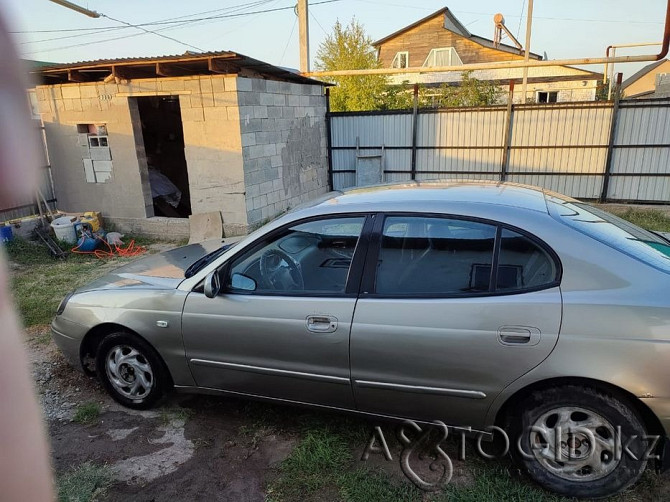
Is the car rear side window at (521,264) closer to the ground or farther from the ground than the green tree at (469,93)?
closer to the ground

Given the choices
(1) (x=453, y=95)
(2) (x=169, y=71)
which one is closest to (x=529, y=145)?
(2) (x=169, y=71)

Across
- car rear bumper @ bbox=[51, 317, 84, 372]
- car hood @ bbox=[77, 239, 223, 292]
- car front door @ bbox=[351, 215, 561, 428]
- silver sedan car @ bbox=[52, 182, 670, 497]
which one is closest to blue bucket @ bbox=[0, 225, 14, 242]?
car rear bumper @ bbox=[51, 317, 84, 372]

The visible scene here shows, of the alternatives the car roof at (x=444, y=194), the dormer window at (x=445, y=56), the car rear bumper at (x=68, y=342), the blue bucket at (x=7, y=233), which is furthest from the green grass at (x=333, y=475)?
the dormer window at (x=445, y=56)

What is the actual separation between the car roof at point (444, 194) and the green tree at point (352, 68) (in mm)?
18524

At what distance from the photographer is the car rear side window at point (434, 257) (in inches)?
101

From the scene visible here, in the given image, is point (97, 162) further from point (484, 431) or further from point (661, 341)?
point (661, 341)

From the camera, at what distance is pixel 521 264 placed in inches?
98.2

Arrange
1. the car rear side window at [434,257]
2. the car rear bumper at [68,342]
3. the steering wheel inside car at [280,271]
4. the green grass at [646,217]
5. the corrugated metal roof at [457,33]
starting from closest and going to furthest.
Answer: the car rear side window at [434,257] → the steering wheel inside car at [280,271] → the car rear bumper at [68,342] → the green grass at [646,217] → the corrugated metal roof at [457,33]

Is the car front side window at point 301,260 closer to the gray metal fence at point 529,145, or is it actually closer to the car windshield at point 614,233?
the car windshield at point 614,233

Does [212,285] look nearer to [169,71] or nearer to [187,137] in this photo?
[187,137]

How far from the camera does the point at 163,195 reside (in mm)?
10617

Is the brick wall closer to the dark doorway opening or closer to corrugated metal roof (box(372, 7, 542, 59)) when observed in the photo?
the dark doorway opening

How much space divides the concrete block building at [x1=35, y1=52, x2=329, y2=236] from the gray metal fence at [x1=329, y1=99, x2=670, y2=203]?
6.60 ft

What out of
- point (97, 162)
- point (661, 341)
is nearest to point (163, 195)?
point (97, 162)
